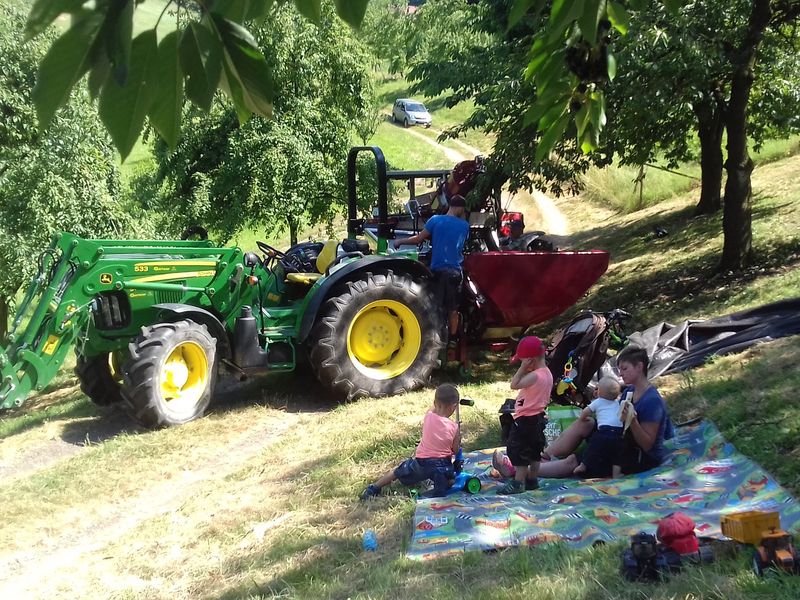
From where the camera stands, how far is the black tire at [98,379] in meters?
7.89

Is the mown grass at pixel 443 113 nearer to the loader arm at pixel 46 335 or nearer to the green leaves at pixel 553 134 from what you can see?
the loader arm at pixel 46 335

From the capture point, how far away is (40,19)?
3.82ft

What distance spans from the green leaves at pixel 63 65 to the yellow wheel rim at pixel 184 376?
6.19 m

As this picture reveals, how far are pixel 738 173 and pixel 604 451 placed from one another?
206 inches

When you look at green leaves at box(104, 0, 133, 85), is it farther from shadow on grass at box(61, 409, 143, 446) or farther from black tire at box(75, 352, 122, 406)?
black tire at box(75, 352, 122, 406)

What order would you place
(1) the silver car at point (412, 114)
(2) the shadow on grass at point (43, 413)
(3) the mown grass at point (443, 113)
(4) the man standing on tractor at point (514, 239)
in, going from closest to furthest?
(2) the shadow on grass at point (43, 413) < (4) the man standing on tractor at point (514, 239) < (3) the mown grass at point (443, 113) < (1) the silver car at point (412, 114)

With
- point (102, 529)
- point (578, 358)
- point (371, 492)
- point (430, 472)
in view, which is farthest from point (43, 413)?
point (578, 358)

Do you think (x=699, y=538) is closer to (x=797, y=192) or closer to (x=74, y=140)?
(x=74, y=140)

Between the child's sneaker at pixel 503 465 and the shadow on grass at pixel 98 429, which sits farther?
the shadow on grass at pixel 98 429

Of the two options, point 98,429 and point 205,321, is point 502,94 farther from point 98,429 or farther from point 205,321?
point 98,429

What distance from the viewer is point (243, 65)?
1.41 meters

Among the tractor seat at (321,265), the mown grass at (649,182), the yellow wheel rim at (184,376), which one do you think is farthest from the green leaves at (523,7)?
the mown grass at (649,182)

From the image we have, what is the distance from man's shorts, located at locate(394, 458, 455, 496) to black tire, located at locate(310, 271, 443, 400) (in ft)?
8.51

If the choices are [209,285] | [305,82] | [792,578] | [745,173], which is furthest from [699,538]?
[305,82]
